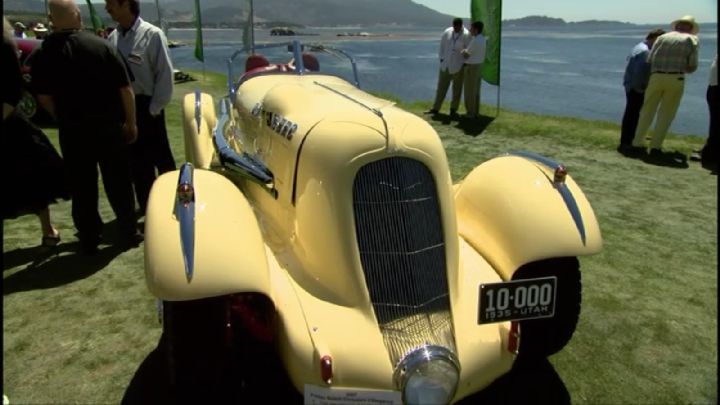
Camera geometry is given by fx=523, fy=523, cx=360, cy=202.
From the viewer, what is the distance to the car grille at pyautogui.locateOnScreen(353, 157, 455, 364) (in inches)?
92.7

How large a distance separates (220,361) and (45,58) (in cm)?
269

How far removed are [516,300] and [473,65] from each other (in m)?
7.84

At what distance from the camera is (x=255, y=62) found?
5.28 m

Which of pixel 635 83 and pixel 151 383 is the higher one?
pixel 635 83

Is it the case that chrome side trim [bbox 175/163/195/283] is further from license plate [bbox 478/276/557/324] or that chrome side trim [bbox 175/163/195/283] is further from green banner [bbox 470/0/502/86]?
green banner [bbox 470/0/502/86]

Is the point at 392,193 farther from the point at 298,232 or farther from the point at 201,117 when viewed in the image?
the point at 201,117

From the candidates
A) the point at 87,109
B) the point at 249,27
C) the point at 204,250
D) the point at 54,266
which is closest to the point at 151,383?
the point at 204,250

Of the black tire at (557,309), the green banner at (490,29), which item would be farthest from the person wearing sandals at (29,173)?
the green banner at (490,29)

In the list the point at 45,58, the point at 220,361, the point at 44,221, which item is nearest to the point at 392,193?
the point at 220,361

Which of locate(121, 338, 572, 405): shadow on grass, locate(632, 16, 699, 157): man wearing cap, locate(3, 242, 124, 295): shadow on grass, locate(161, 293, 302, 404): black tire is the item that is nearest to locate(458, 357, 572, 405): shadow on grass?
locate(121, 338, 572, 405): shadow on grass

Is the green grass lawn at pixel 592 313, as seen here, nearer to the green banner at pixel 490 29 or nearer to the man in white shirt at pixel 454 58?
the man in white shirt at pixel 454 58

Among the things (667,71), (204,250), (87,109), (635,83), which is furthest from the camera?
(635,83)

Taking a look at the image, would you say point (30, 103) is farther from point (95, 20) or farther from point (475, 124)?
point (475, 124)

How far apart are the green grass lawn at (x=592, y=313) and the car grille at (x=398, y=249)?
1.07 meters
